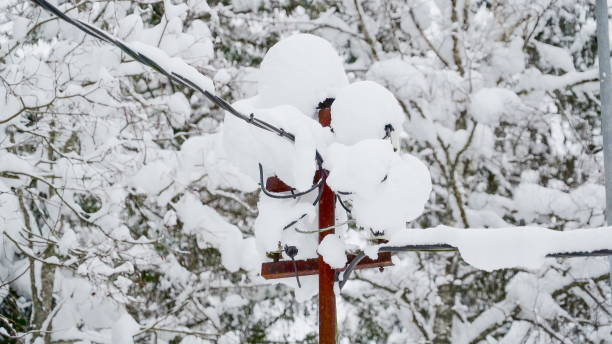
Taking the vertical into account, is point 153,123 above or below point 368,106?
above

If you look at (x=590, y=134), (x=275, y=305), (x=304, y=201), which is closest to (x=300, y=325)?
(x=275, y=305)

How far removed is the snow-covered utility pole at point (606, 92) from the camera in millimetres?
3715

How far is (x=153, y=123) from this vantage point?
22.3 feet

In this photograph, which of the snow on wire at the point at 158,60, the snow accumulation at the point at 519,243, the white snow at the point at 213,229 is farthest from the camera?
the white snow at the point at 213,229

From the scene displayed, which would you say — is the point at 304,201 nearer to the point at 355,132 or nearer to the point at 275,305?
the point at 355,132

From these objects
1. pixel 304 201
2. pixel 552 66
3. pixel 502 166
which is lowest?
pixel 304 201

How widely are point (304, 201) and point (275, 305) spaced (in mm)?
6950

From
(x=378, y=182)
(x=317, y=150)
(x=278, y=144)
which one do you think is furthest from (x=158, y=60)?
(x=378, y=182)

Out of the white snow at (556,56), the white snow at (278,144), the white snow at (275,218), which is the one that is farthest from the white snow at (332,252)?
the white snow at (556,56)

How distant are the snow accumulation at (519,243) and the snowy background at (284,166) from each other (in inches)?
12.5

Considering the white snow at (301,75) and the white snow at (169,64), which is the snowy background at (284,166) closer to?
the white snow at (301,75)

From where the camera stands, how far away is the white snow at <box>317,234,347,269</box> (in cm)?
263

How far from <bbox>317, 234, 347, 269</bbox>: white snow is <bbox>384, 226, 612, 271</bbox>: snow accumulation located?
52cm

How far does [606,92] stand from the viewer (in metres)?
3.84
